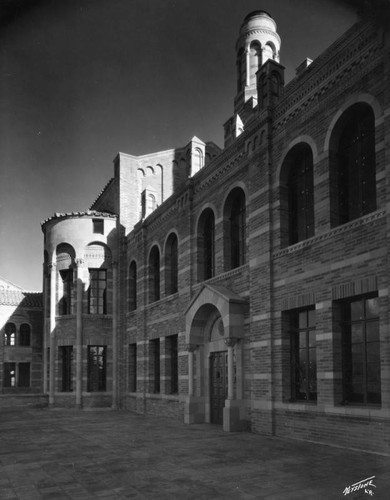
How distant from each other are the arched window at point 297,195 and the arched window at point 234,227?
8.14ft

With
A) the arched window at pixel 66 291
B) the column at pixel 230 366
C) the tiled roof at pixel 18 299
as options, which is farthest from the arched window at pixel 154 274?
the tiled roof at pixel 18 299

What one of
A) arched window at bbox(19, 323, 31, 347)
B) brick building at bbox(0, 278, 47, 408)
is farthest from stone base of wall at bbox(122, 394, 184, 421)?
arched window at bbox(19, 323, 31, 347)

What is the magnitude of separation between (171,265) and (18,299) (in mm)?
16350

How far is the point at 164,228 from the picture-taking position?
2055 cm

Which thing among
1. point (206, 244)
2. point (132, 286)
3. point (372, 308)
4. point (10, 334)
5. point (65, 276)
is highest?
point (206, 244)

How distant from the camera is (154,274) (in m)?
22.1

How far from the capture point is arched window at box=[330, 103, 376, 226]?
10812 mm

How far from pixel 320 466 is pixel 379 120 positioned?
21.3 ft

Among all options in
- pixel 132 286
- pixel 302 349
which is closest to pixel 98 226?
pixel 132 286

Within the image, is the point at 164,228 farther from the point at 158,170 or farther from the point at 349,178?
the point at 349,178

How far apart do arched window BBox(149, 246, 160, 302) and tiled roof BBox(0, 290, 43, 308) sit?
13894mm

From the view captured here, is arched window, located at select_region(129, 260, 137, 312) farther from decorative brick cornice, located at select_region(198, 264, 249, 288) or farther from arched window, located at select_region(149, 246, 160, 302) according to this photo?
decorative brick cornice, located at select_region(198, 264, 249, 288)

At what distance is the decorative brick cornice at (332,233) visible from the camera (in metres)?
10.0

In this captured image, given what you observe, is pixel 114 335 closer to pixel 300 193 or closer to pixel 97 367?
pixel 97 367
